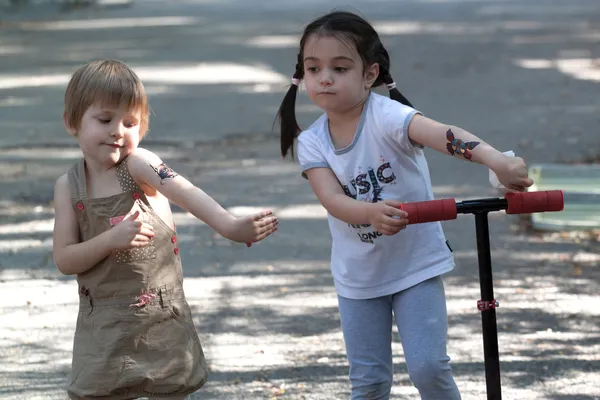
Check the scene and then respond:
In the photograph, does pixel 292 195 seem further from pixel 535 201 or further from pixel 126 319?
pixel 535 201

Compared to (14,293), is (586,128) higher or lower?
higher

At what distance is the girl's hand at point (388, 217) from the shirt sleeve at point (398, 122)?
33 cm

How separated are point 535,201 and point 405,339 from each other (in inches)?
30.7

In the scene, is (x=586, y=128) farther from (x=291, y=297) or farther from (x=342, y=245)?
(x=342, y=245)

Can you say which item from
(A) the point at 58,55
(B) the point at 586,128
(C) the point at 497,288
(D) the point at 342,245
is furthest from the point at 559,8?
(D) the point at 342,245

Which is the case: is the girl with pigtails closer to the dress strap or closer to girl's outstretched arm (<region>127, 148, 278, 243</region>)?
girl's outstretched arm (<region>127, 148, 278, 243</region>)

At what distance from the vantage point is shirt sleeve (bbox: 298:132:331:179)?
3609mm

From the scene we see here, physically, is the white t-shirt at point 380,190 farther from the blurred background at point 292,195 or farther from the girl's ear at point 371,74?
the blurred background at point 292,195

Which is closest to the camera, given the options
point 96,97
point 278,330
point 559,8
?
point 96,97

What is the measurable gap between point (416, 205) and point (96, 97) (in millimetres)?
1101

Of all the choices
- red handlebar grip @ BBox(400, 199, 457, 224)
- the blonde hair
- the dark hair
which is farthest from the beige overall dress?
red handlebar grip @ BBox(400, 199, 457, 224)

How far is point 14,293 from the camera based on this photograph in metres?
6.04

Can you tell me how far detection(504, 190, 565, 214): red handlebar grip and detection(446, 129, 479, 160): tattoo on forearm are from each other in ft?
0.75

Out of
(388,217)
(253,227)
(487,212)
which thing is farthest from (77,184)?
(487,212)
